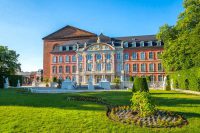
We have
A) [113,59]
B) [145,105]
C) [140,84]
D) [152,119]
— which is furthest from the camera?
[113,59]

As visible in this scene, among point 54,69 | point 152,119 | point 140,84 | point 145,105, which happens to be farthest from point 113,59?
point 152,119

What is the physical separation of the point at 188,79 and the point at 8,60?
4151 cm

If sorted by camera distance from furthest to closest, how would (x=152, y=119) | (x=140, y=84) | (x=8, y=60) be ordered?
(x=8, y=60), (x=140, y=84), (x=152, y=119)

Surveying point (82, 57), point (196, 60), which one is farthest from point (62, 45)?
point (196, 60)

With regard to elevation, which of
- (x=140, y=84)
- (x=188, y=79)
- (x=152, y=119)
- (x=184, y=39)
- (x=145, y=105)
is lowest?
(x=152, y=119)

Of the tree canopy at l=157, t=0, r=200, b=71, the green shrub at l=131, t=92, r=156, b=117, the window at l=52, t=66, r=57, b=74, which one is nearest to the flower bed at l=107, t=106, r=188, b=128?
the green shrub at l=131, t=92, r=156, b=117

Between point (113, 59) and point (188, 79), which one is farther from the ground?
point (113, 59)

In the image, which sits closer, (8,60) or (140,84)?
(140,84)

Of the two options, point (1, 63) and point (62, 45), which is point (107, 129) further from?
point (62, 45)

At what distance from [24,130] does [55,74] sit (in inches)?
2241

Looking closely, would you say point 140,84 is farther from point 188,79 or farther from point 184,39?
point 184,39

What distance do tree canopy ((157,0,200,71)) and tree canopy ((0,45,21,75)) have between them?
35.5 meters

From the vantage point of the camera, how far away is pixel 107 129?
821cm

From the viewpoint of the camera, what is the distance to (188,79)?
2816cm
